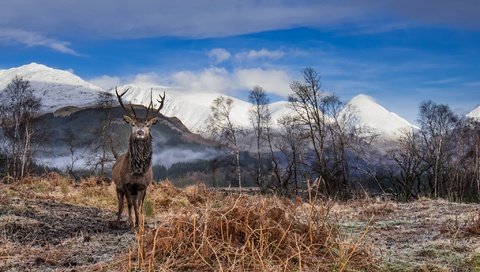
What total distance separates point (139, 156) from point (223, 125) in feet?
121

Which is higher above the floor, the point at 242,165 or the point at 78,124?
the point at 78,124

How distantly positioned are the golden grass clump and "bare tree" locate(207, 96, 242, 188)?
40.5m

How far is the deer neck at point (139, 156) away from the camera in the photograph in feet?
33.0

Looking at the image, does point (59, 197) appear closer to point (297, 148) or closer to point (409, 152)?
point (297, 148)

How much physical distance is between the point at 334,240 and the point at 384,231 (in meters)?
2.79

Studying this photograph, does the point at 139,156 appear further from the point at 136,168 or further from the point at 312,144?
the point at 312,144

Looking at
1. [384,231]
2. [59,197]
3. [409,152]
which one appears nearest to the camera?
[384,231]

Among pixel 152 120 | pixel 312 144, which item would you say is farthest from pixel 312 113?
pixel 152 120

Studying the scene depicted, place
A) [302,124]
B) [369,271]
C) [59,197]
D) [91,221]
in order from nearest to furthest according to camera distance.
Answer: [369,271] → [91,221] → [59,197] → [302,124]

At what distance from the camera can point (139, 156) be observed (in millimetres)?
10078

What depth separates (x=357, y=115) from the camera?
167ft

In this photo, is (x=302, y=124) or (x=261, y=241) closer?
(x=261, y=241)

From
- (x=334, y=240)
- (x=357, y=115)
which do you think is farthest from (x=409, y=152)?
(x=334, y=240)

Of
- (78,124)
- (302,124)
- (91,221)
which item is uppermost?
(78,124)
